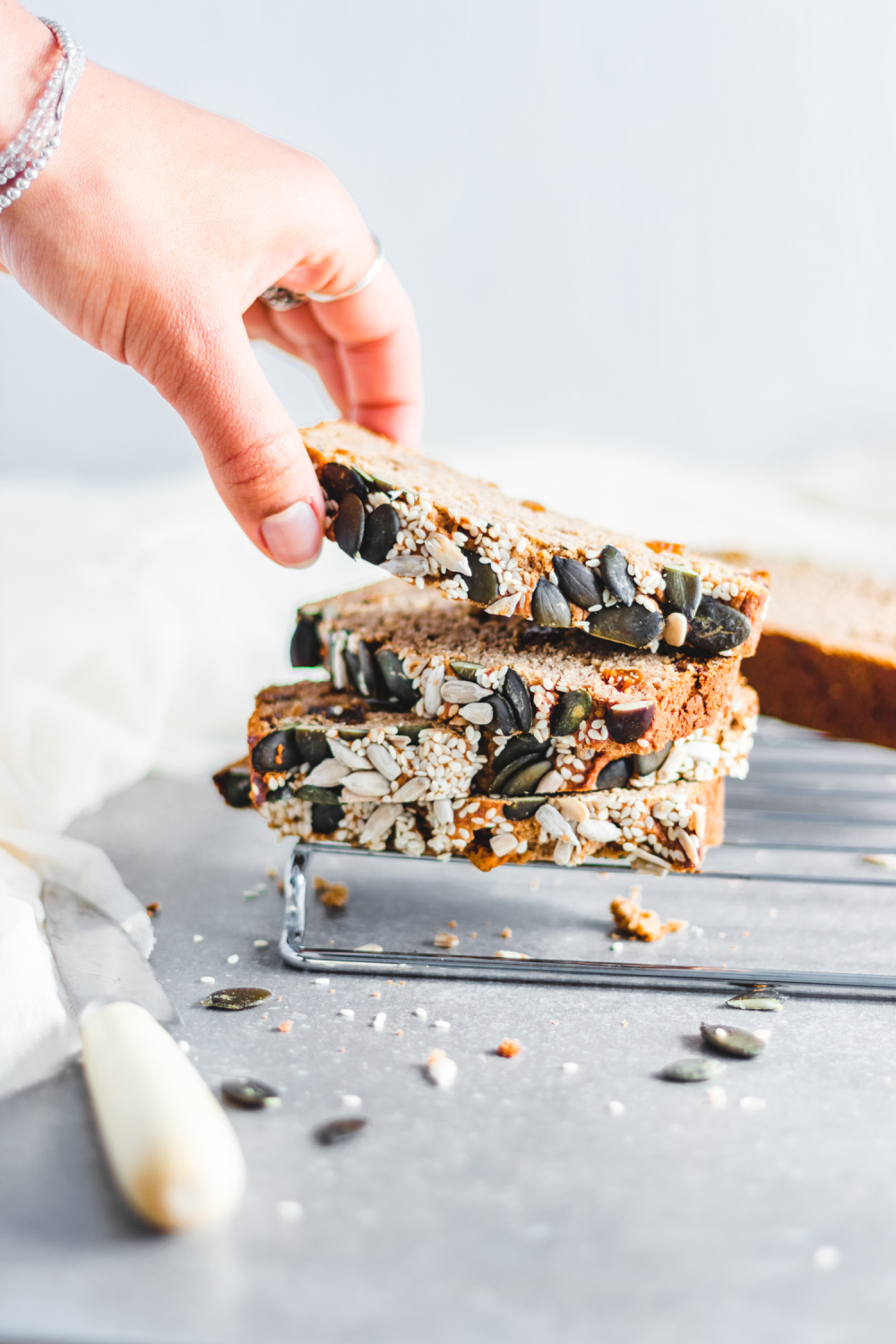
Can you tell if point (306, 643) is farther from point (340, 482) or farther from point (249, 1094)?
point (249, 1094)

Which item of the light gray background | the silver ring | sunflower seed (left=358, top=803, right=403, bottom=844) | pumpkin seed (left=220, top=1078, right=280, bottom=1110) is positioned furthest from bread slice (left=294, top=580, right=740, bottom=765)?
the light gray background

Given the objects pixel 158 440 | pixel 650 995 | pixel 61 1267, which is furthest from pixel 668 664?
pixel 158 440

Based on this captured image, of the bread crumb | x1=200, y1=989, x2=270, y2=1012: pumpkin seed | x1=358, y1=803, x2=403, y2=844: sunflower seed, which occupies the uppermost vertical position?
x1=358, y1=803, x2=403, y2=844: sunflower seed

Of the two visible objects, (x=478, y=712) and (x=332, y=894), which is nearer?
(x=478, y=712)

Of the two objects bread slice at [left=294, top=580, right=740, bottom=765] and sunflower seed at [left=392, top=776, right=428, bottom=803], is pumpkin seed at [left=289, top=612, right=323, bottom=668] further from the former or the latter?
sunflower seed at [left=392, top=776, right=428, bottom=803]

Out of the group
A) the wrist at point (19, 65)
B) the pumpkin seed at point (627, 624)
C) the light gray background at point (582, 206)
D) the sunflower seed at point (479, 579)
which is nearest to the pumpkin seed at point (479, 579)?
the sunflower seed at point (479, 579)

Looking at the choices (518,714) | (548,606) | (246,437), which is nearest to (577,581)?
(548,606)

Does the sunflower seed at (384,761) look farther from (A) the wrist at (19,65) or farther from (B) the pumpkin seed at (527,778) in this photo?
(A) the wrist at (19,65)
